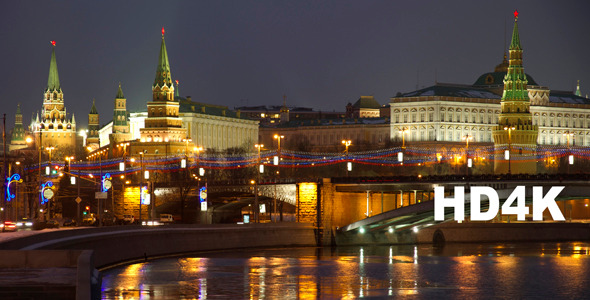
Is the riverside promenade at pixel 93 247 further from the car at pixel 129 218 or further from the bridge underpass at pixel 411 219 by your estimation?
the car at pixel 129 218

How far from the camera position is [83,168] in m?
187

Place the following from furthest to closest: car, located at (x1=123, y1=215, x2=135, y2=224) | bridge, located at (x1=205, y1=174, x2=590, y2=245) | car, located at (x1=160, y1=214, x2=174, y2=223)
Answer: car, located at (x1=160, y1=214, x2=174, y2=223) → car, located at (x1=123, y1=215, x2=135, y2=224) → bridge, located at (x1=205, y1=174, x2=590, y2=245)

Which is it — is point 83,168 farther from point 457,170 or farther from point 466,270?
point 466,270

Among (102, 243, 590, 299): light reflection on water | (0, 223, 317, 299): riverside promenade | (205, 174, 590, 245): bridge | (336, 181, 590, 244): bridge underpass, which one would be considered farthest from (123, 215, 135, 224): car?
(336, 181, 590, 244): bridge underpass

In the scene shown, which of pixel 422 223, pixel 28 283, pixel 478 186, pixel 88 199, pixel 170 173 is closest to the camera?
pixel 28 283

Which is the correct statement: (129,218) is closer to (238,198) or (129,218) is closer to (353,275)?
(238,198)

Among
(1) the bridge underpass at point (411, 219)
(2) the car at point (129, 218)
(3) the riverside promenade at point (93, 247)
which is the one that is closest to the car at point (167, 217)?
(2) the car at point (129, 218)

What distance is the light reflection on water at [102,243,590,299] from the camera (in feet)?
204

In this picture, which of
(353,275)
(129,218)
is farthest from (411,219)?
(129,218)

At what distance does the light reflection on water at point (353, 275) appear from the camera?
204 feet

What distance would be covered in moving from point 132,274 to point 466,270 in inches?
834

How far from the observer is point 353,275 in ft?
237

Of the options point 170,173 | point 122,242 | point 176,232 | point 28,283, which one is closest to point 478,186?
point 176,232

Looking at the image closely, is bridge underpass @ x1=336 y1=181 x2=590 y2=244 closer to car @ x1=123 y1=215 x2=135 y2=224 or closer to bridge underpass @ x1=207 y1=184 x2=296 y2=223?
bridge underpass @ x1=207 y1=184 x2=296 y2=223
